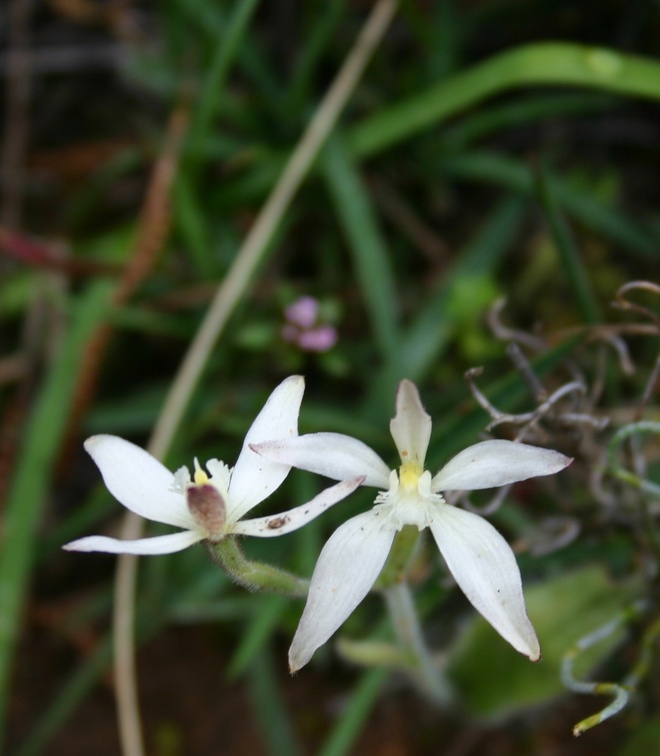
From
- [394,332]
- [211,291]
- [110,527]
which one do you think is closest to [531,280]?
[394,332]

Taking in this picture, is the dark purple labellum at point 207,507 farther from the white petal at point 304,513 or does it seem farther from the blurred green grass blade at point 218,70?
the blurred green grass blade at point 218,70

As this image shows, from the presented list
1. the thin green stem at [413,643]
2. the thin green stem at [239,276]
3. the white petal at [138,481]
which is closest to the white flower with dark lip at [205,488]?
the white petal at [138,481]

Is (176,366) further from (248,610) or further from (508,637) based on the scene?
(508,637)

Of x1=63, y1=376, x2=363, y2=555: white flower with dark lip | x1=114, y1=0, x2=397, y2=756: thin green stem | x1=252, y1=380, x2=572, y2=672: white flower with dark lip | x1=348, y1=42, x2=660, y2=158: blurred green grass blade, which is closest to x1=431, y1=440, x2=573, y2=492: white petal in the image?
x1=252, y1=380, x2=572, y2=672: white flower with dark lip

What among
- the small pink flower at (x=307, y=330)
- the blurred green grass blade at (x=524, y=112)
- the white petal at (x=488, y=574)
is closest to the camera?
the white petal at (x=488, y=574)

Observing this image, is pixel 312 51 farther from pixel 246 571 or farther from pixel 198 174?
pixel 246 571

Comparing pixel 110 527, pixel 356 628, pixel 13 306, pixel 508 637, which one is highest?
pixel 13 306

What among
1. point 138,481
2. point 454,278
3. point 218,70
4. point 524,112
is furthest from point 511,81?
point 138,481

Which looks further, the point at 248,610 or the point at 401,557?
the point at 248,610
